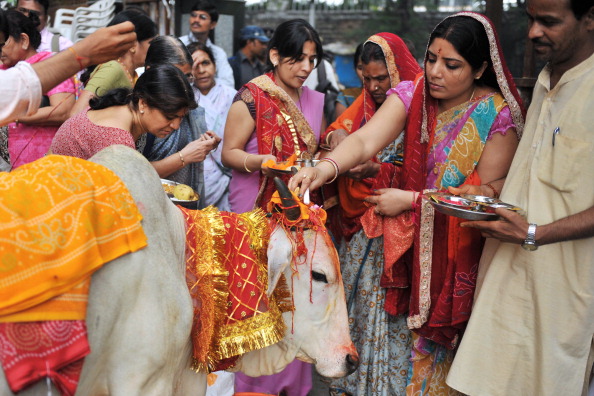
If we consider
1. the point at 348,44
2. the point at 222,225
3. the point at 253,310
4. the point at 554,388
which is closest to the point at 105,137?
the point at 222,225

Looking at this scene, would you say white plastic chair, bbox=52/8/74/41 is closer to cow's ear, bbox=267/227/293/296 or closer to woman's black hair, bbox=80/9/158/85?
woman's black hair, bbox=80/9/158/85

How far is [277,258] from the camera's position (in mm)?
2621

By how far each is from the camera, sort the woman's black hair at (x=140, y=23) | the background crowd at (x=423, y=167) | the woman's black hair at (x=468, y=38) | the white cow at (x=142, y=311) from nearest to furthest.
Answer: the white cow at (x=142, y=311) → the background crowd at (x=423, y=167) → the woman's black hair at (x=468, y=38) → the woman's black hair at (x=140, y=23)

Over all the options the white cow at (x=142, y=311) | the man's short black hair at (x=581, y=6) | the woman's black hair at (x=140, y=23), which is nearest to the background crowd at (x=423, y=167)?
the man's short black hair at (x=581, y=6)

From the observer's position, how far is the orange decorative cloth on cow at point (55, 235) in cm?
177

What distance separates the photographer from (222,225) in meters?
2.55

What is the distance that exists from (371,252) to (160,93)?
146 centimetres

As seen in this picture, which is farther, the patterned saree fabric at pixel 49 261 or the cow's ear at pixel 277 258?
the cow's ear at pixel 277 258

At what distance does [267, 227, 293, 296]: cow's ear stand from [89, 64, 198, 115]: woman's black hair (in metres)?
0.91

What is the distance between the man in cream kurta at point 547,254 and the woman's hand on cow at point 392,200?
0.51 m

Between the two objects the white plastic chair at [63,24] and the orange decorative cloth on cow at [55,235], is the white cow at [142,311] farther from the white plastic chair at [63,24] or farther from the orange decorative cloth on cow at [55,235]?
the white plastic chair at [63,24]

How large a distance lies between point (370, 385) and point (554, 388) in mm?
1178

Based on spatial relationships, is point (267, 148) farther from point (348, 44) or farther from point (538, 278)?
point (348, 44)

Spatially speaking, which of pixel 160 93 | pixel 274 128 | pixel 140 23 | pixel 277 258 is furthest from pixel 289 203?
pixel 140 23
